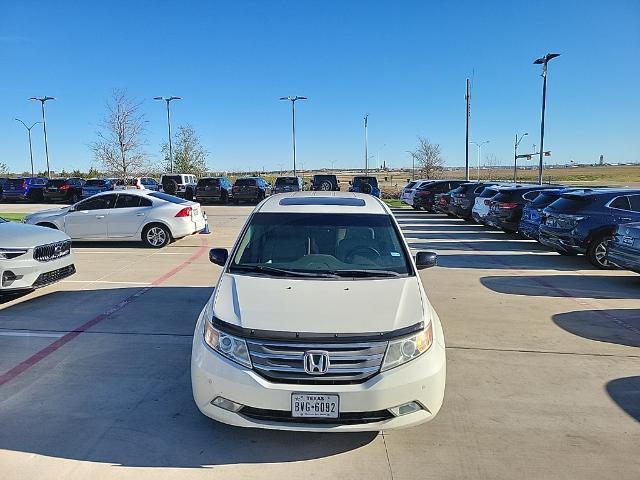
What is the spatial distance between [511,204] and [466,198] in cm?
537

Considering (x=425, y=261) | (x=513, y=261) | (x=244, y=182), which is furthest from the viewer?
(x=244, y=182)

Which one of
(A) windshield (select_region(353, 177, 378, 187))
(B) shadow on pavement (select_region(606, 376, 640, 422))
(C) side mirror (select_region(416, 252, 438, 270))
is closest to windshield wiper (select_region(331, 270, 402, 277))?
(C) side mirror (select_region(416, 252, 438, 270))

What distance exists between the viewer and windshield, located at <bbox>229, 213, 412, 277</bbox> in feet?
14.9

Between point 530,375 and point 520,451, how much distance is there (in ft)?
4.95

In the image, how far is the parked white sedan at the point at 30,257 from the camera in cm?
703

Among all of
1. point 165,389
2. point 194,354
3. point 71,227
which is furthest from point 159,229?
point 194,354

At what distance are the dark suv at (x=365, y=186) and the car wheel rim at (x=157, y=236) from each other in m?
15.0

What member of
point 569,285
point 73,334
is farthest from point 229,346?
point 569,285

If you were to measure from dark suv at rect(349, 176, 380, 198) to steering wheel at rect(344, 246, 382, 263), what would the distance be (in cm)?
2225

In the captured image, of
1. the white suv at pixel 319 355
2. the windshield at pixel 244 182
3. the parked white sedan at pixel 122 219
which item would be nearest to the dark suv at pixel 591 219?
the white suv at pixel 319 355

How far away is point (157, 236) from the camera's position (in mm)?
13367

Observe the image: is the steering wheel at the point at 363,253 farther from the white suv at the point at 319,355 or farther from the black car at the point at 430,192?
the black car at the point at 430,192

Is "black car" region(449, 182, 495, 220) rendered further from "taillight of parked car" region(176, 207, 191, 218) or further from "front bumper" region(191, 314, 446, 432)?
"front bumper" region(191, 314, 446, 432)

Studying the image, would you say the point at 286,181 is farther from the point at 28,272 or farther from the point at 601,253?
the point at 28,272
